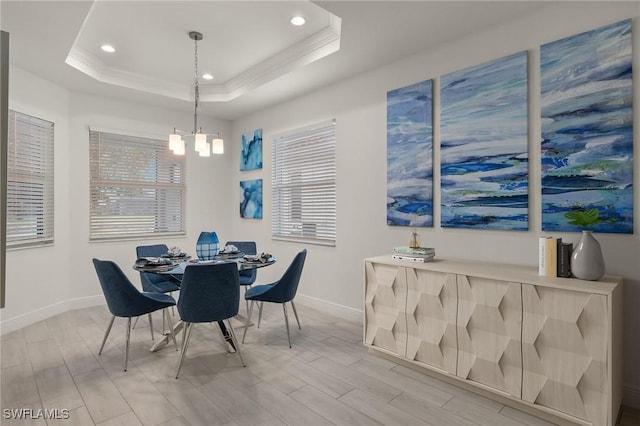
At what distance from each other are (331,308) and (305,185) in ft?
5.24

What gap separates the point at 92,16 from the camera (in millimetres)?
3084

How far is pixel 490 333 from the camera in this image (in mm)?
2350

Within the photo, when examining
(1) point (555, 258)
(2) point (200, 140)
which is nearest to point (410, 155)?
(1) point (555, 258)

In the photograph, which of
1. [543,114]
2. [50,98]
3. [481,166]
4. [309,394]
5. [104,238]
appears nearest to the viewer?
[309,394]

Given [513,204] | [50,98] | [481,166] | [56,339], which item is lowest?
[56,339]

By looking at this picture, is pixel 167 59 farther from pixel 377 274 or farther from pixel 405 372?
pixel 405 372

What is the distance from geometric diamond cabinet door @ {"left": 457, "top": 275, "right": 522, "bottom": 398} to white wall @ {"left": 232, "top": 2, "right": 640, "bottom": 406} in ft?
1.95

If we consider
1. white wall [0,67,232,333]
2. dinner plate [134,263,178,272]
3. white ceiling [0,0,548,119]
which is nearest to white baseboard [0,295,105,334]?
white wall [0,67,232,333]

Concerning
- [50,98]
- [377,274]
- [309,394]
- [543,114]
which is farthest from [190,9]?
[309,394]

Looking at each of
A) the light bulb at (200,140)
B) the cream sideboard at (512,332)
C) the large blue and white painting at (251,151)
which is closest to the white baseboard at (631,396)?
the cream sideboard at (512,332)

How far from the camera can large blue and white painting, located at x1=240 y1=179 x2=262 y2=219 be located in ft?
17.5

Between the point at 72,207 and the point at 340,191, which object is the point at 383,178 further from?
the point at 72,207

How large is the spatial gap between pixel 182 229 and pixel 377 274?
3597 millimetres

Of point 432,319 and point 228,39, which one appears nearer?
point 432,319
